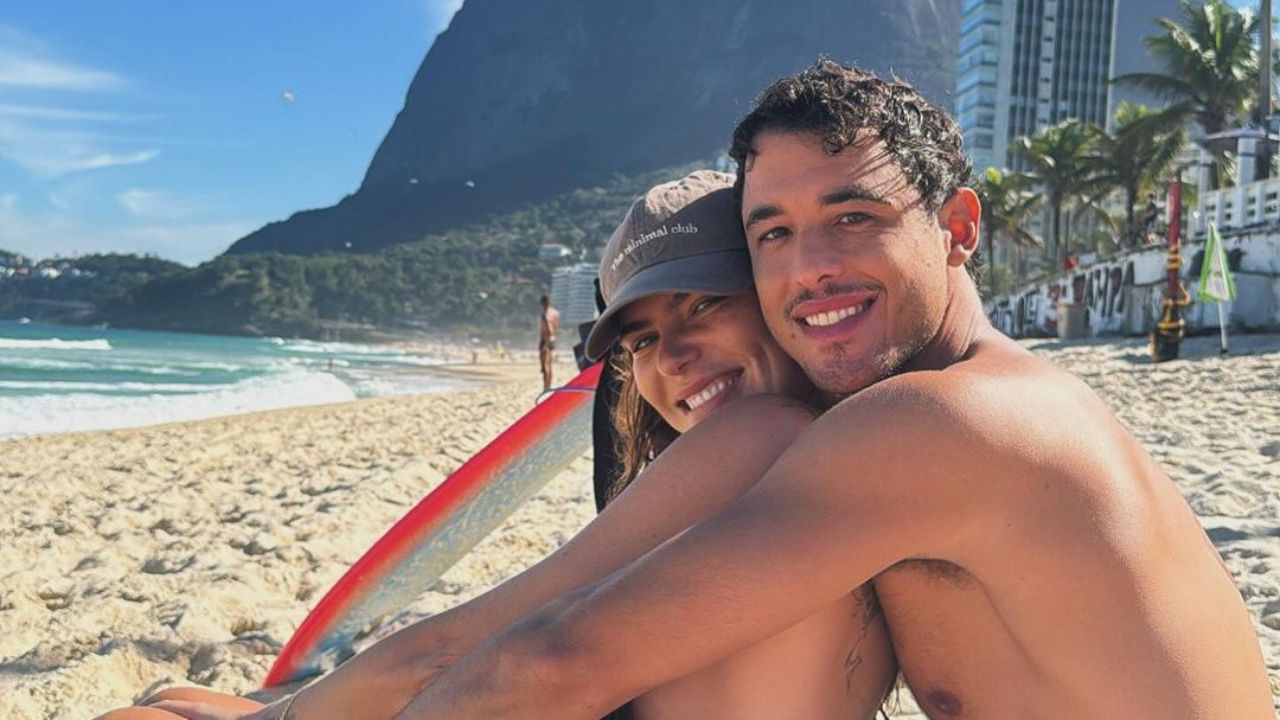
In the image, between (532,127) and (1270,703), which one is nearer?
(1270,703)

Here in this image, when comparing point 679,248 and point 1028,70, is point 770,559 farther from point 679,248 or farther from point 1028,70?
point 1028,70

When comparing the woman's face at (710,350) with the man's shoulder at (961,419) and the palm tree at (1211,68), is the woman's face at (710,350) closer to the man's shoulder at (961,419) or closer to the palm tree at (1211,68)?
the man's shoulder at (961,419)

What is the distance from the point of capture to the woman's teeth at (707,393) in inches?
77.6

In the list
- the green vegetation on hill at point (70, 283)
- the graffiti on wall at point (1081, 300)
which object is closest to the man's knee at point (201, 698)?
the graffiti on wall at point (1081, 300)

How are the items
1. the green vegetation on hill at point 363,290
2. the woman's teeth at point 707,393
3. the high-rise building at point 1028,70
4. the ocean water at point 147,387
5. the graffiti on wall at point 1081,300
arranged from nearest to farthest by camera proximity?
the woman's teeth at point 707,393
the ocean water at point 147,387
the graffiti on wall at point 1081,300
the high-rise building at point 1028,70
the green vegetation on hill at point 363,290

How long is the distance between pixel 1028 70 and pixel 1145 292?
202ft

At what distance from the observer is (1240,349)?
1209cm

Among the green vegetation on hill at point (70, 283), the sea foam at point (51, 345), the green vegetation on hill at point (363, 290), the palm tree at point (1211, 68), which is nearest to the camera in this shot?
the palm tree at point (1211, 68)

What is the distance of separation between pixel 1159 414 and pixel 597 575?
22.5 feet

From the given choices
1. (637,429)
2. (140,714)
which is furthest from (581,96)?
(140,714)

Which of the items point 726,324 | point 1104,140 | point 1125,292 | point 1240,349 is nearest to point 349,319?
point 1104,140

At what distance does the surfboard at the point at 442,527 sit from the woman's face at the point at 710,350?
1.37 metres

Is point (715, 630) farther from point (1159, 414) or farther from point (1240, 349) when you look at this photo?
point (1240, 349)

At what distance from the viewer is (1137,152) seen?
28.1 metres
